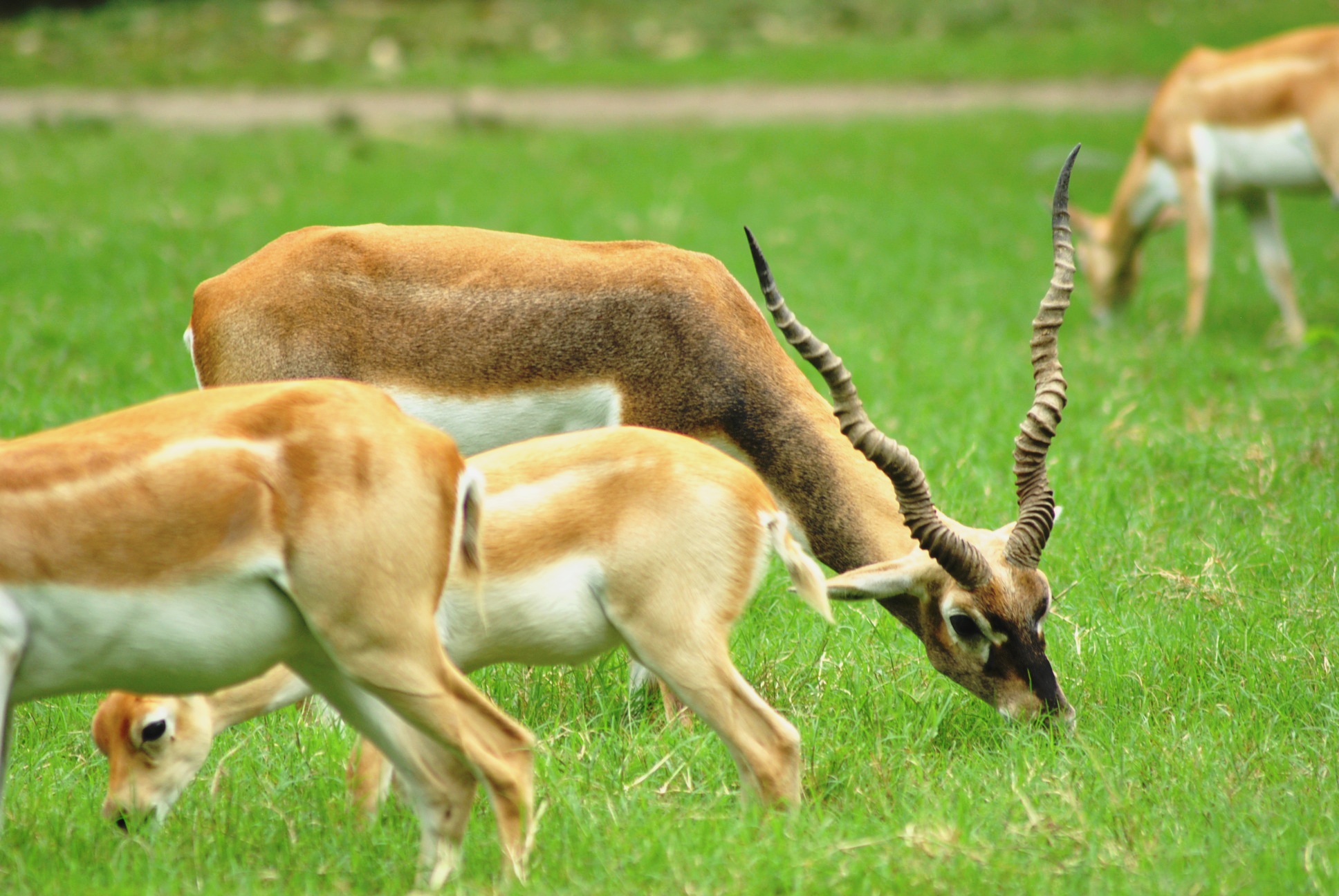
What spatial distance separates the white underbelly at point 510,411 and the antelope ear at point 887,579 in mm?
957

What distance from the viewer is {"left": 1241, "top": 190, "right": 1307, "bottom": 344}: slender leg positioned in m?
8.72

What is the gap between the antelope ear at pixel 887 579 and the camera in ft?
12.8

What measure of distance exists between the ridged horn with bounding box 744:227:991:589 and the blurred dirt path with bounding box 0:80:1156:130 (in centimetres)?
1336

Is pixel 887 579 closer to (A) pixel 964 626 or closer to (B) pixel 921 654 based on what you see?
(A) pixel 964 626

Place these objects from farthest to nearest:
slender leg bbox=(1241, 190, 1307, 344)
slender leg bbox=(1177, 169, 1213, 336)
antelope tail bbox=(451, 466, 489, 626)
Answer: slender leg bbox=(1177, 169, 1213, 336) < slender leg bbox=(1241, 190, 1307, 344) < antelope tail bbox=(451, 466, 489, 626)

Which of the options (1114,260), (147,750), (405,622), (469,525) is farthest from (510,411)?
(1114,260)

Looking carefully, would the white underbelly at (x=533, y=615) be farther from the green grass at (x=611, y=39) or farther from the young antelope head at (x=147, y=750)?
the green grass at (x=611, y=39)

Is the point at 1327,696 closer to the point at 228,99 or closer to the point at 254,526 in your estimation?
the point at 254,526

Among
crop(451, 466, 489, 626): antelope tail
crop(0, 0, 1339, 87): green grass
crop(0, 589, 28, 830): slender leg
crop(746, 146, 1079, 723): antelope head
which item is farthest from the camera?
crop(0, 0, 1339, 87): green grass

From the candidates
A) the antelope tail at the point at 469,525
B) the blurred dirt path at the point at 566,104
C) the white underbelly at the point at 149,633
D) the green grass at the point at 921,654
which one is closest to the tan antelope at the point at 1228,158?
the green grass at the point at 921,654

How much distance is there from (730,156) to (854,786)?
12.1 meters

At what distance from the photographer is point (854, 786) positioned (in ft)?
11.8

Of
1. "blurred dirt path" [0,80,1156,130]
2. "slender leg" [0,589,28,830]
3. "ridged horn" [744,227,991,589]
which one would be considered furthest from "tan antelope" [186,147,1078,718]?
"blurred dirt path" [0,80,1156,130]

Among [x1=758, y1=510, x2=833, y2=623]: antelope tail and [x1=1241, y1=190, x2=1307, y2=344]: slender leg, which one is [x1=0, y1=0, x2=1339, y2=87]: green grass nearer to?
[x1=1241, y1=190, x2=1307, y2=344]: slender leg
